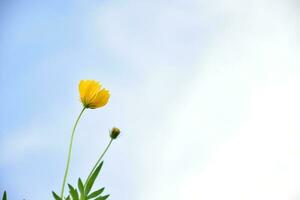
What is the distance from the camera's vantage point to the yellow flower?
5.65 feet

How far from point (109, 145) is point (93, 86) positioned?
0.41 m

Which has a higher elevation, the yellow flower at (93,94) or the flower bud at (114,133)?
the yellow flower at (93,94)

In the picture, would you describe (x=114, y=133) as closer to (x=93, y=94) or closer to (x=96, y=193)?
(x=93, y=94)

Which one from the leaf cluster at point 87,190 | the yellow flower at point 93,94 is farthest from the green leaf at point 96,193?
the yellow flower at point 93,94

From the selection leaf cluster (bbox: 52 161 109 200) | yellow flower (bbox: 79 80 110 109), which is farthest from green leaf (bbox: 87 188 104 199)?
yellow flower (bbox: 79 80 110 109)

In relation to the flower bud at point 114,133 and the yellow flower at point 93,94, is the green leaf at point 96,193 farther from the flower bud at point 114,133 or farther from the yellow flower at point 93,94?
the yellow flower at point 93,94

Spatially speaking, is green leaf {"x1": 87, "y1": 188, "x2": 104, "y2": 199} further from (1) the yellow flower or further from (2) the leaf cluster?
(1) the yellow flower

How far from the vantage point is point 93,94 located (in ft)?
Answer: 5.71

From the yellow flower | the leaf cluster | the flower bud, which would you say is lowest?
the leaf cluster

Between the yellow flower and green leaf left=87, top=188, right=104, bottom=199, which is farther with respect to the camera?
the yellow flower

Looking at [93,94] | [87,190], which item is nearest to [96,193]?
[87,190]

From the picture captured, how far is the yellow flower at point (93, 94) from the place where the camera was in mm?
1723

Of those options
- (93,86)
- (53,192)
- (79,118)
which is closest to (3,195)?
(53,192)

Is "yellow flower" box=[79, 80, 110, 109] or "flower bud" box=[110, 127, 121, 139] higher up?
"yellow flower" box=[79, 80, 110, 109]
